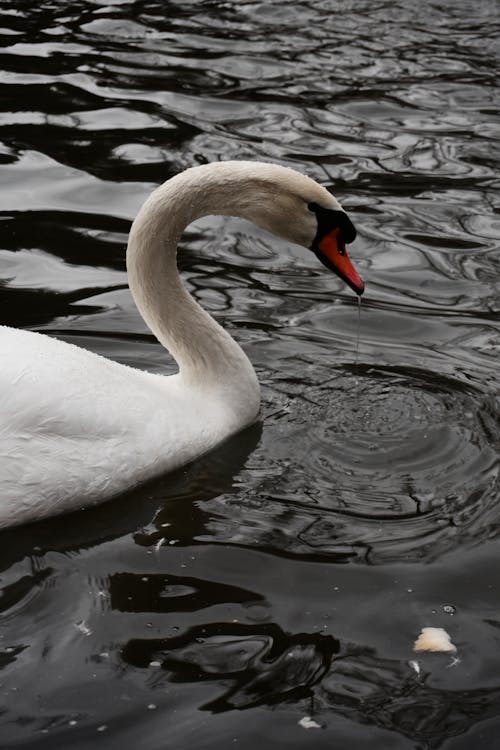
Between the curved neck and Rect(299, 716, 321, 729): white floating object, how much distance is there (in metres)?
2.22

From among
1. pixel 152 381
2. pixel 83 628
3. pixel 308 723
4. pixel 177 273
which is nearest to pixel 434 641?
pixel 308 723

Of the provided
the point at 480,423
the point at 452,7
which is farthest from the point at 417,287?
the point at 452,7

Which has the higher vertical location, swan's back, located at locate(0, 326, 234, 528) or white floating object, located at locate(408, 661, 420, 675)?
swan's back, located at locate(0, 326, 234, 528)

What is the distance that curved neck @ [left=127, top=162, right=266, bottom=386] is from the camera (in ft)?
19.0

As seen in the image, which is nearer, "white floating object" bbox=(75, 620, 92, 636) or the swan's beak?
"white floating object" bbox=(75, 620, 92, 636)

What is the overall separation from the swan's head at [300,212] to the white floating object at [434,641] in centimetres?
191

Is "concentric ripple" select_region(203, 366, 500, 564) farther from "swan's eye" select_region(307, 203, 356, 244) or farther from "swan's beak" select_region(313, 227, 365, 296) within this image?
"swan's eye" select_region(307, 203, 356, 244)

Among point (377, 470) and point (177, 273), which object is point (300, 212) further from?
point (377, 470)

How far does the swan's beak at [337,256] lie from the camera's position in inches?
233

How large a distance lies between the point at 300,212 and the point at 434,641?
216 cm

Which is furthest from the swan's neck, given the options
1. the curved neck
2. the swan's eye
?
the swan's eye

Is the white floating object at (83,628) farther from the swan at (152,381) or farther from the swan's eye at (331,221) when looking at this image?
the swan's eye at (331,221)

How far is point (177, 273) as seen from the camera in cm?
598

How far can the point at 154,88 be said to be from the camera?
11.4 meters
